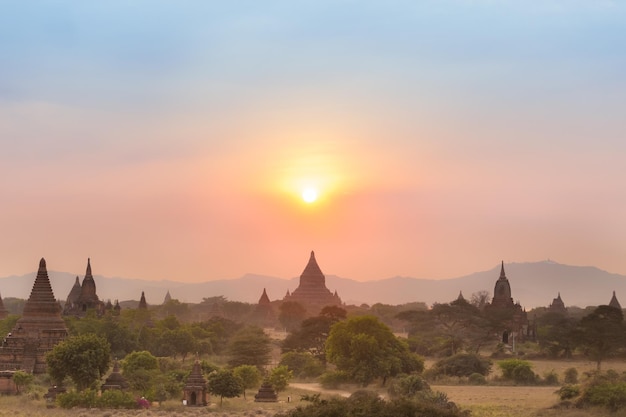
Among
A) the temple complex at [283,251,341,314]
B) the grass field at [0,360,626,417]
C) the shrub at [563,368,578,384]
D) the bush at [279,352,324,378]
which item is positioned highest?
the temple complex at [283,251,341,314]

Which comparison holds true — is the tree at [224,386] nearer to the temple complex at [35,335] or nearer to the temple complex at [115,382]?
the temple complex at [115,382]

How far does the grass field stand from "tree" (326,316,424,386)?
2.38 meters

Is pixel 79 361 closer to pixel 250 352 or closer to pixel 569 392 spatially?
pixel 250 352

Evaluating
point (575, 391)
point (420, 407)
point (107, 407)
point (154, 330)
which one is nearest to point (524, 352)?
point (154, 330)

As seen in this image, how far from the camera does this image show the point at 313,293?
540ft

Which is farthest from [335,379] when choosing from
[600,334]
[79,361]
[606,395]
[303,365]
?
[600,334]

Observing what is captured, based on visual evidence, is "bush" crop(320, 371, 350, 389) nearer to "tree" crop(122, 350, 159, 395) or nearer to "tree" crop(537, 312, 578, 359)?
"tree" crop(122, 350, 159, 395)

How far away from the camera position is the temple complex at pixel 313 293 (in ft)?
Answer: 531

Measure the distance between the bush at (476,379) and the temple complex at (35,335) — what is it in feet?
84.6

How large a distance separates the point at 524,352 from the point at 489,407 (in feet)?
133

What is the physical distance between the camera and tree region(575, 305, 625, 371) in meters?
82.1

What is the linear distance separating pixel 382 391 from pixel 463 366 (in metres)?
10.9

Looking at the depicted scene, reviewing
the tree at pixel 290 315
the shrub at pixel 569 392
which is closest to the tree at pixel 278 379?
the shrub at pixel 569 392

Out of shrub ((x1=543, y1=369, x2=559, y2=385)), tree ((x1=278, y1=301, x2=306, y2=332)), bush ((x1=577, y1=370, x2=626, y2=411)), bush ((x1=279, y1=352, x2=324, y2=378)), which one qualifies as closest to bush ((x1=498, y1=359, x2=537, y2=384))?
shrub ((x1=543, y1=369, x2=559, y2=385))
